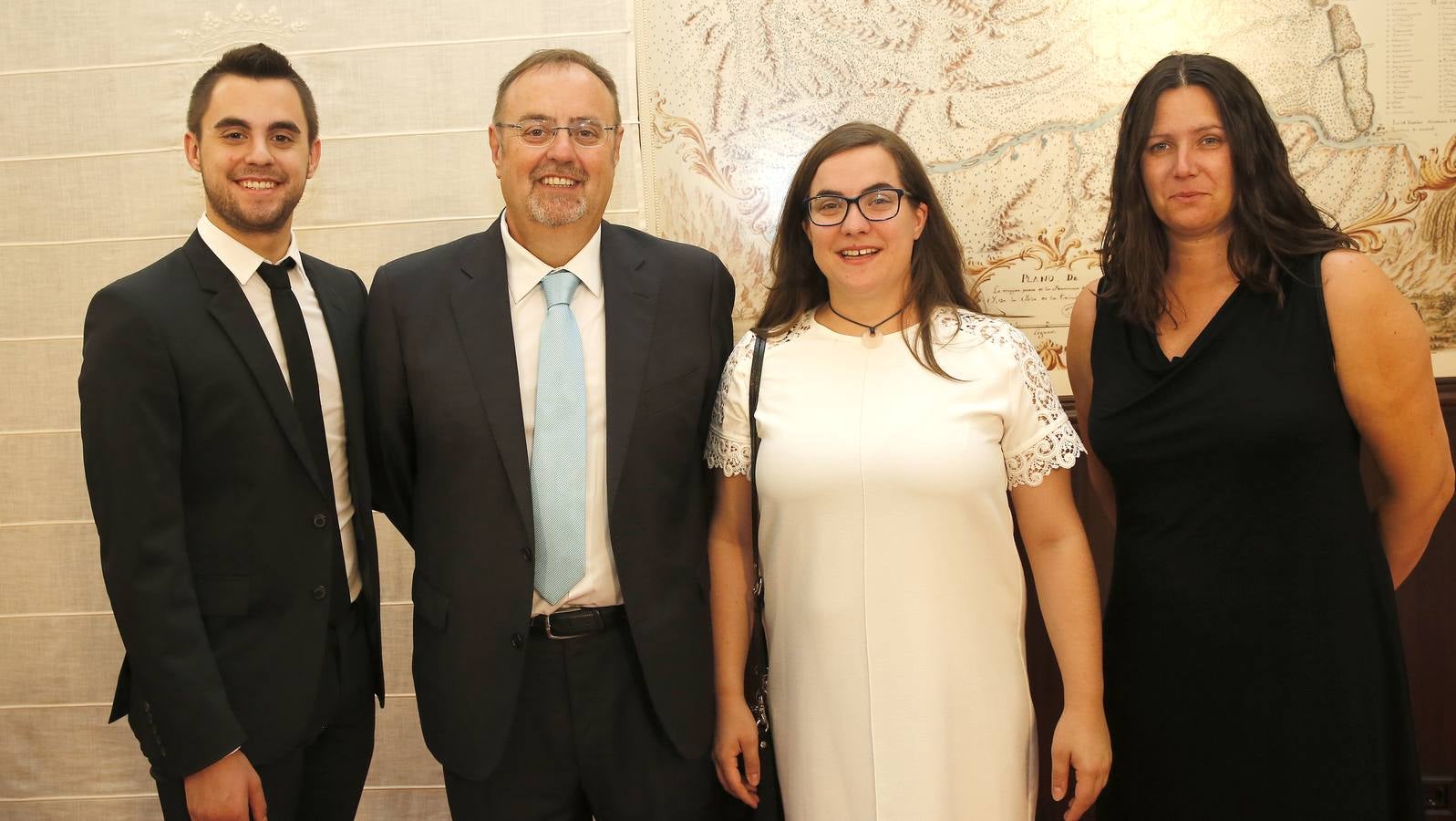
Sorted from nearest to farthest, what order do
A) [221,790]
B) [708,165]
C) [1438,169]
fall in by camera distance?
1. [221,790]
2. [1438,169]
3. [708,165]

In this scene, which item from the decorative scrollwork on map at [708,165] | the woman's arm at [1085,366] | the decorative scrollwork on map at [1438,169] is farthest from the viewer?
the decorative scrollwork on map at [708,165]

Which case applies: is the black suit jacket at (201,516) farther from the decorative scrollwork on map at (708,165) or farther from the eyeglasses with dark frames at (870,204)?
the decorative scrollwork on map at (708,165)

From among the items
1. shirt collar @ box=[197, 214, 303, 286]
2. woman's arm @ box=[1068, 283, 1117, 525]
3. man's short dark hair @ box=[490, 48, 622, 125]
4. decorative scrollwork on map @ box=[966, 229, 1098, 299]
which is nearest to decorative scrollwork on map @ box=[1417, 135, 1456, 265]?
decorative scrollwork on map @ box=[966, 229, 1098, 299]

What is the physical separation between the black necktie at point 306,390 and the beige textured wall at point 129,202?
944 mm

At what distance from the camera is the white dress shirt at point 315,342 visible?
5.70 ft

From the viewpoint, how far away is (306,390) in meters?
1.74

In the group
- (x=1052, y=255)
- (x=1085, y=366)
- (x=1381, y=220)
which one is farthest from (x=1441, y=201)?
(x=1085, y=366)

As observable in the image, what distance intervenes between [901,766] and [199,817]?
1.18 meters

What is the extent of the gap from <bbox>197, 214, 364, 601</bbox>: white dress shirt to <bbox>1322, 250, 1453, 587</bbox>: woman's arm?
1.80 meters

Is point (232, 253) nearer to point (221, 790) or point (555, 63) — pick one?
point (555, 63)

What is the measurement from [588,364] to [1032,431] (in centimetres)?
81

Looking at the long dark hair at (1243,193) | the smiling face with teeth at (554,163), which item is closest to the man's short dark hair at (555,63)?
the smiling face with teeth at (554,163)

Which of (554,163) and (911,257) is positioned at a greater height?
(554,163)

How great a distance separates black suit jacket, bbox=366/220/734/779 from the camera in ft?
5.53
